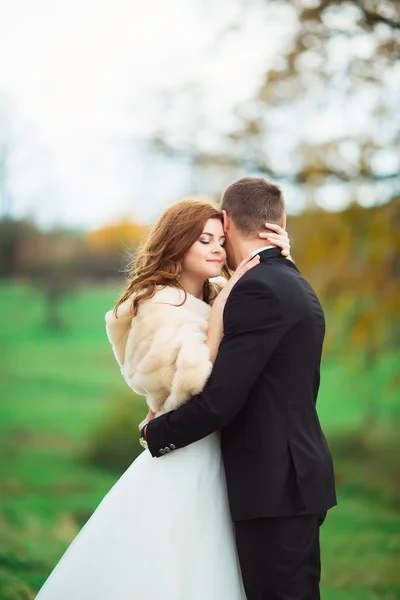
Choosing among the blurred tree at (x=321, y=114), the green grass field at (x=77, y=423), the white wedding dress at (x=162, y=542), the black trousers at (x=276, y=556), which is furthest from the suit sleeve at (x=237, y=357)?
the green grass field at (x=77, y=423)

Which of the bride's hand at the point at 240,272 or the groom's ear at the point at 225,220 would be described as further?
the groom's ear at the point at 225,220

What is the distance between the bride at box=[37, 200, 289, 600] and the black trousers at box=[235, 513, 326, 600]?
8cm

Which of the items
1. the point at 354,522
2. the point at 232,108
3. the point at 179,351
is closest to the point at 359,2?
the point at 232,108

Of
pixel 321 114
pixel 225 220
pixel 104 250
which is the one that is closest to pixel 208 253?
pixel 225 220

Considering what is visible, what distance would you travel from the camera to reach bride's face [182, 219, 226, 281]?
233 cm

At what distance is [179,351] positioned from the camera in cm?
216

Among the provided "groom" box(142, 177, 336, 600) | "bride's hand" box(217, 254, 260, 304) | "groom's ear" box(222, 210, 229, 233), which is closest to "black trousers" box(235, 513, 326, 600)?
"groom" box(142, 177, 336, 600)

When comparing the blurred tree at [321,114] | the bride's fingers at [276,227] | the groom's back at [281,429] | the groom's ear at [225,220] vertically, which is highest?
the blurred tree at [321,114]

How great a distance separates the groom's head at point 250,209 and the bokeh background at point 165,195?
2.79m

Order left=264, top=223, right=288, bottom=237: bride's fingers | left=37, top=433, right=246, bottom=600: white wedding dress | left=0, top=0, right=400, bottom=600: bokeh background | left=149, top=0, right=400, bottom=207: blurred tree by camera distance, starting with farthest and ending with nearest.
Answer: left=0, top=0, right=400, bottom=600: bokeh background < left=149, top=0, right=400, bottom=207: blurred tree < left=264, top=223, right=288, bottom=237: bride's fingers < left=37, top=433, right=246, bottom=600: white wedding dress

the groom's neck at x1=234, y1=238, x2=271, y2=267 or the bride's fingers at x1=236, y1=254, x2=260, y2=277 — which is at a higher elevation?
the groom's neck at x1=234, y1=238, x2=271, y2=267

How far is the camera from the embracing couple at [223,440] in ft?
6.92

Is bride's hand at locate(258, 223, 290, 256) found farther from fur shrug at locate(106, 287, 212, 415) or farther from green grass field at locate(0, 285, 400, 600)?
green grass field at locate(0, 285, 400, 600)

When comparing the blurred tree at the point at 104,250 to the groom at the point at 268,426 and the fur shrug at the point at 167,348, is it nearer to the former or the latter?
the fur shrug at the point at 167,348
